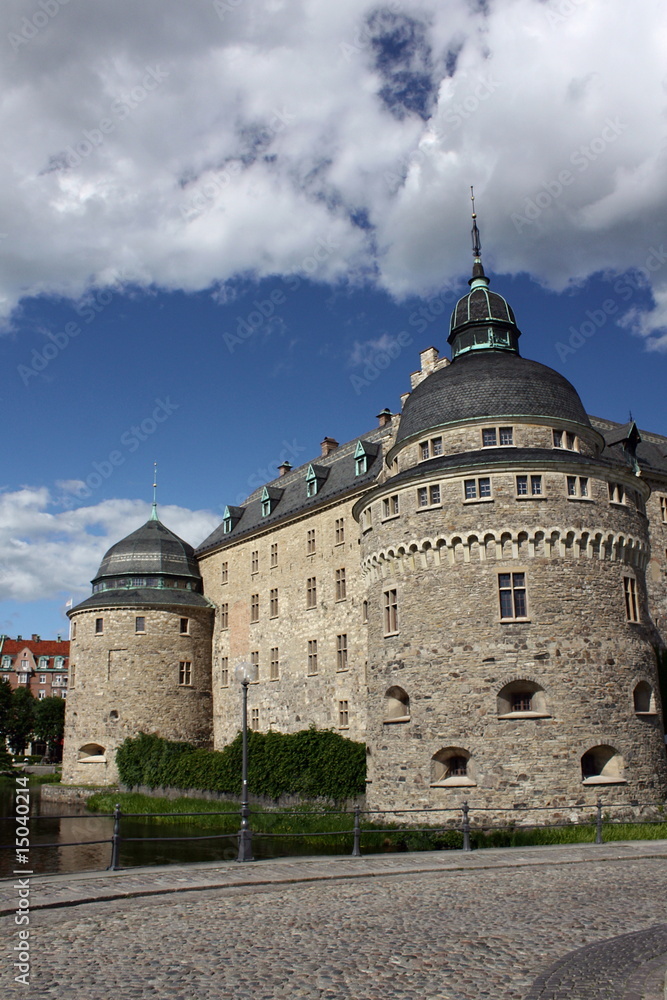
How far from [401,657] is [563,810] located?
6.25 metres

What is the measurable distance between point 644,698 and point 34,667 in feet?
284

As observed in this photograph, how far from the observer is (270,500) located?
146 ft

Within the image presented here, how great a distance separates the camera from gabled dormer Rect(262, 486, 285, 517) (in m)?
44.4

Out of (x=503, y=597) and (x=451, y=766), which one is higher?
(x=503, y=597)

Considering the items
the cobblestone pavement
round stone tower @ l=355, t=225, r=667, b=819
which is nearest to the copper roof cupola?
round stone tower @ l=355, t=225, r=667, b=819

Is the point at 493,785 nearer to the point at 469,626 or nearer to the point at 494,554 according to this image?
the point at 469,626

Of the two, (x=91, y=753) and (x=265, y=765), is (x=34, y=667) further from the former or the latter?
(x=265, y=765)

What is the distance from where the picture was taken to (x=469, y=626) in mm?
23906

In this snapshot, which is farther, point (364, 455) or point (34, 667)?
point (34, 667)

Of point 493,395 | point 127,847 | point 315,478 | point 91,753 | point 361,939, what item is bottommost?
point 127,847

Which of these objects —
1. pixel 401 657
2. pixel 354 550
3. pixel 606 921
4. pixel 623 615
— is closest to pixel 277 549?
pixel 354 550

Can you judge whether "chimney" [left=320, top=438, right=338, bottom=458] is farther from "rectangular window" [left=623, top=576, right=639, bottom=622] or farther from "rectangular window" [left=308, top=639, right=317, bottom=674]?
"rectangular window" [left=623, top=576, right=639, bottom=622]

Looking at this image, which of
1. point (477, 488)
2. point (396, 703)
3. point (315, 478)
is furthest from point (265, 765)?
point (477, 488)

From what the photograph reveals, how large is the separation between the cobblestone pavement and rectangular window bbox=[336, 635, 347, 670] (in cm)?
2170
